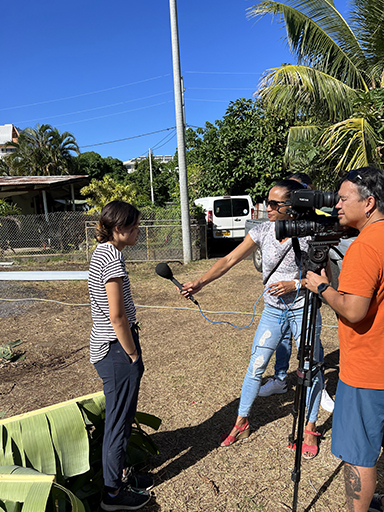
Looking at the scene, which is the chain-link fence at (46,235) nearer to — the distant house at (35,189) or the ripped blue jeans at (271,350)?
the distant house at (35,189)

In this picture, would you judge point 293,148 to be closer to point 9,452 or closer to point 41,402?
point 41,402

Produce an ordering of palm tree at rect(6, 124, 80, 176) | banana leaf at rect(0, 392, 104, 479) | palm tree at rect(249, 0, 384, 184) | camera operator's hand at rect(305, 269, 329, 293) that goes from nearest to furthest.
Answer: camera operator's hand at rect(305, 269, 329, 293) < banana leaf at rect(0, 392, 104, 479) < palm tree at rect(249, 0, 384, 184) < palm tree at rect(6, 124, 80, 176)

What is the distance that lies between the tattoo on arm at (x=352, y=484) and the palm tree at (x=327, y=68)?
6914 millimetres

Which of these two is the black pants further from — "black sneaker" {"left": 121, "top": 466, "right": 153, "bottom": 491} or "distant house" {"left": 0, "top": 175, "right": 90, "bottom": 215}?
"distant house" {"left": 0, "top": 175, "right": 90, "bottom": 215}

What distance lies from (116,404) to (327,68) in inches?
377

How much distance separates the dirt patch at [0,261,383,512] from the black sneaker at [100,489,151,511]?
0.08 metres

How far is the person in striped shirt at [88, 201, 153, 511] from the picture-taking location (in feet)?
6.72

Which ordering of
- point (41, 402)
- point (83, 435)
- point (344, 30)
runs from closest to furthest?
point (83, 435) → point (41, 402) → point (344, 30)

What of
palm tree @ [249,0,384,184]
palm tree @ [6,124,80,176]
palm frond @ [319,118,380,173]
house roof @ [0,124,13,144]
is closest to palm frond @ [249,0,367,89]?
palm tree @ [249,0,384,184]

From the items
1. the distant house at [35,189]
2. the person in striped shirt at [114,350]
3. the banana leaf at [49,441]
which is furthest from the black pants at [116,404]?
the distant house at [35,189]

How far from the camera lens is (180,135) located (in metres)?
10.6

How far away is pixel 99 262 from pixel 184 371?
7.92 ft

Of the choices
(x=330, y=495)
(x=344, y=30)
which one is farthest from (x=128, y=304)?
(x=344, y=30)

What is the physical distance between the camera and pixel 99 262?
6.73ft
